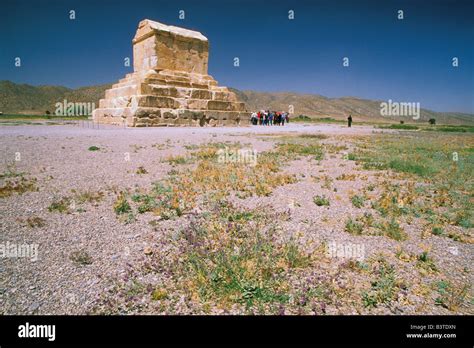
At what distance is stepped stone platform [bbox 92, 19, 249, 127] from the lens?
24469mm

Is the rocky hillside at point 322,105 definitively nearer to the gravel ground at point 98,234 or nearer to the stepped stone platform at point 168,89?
the stepped stone platform at point 168,89

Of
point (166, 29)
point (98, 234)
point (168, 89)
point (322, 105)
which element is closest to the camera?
point (98, 234)

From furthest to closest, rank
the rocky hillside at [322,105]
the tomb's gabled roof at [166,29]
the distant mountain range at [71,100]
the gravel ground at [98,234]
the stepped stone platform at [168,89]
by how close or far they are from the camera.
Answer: the rocky hillside at [322,105], the distant mountain range at [71,100], the tomb's gabled roof at [166,29], the stepped stone platform at [168,89], the gravel ground at [98,234]

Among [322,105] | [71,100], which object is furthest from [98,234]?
[322,105]

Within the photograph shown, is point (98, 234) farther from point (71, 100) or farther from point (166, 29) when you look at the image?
point (71, 100)

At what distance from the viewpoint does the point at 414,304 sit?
10.2 feet

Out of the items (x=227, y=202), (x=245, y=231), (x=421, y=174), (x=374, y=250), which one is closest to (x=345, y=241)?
(x=374, y=250)

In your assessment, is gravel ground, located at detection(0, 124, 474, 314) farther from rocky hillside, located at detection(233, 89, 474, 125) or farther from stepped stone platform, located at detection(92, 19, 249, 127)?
rocky hillside, located at detection(233, 89, 474, 125)

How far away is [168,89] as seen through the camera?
2555 cm

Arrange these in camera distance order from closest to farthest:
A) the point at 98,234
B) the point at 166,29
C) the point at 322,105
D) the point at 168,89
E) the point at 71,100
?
the point at 98,234 < the point at 168,89 < the point at 166,29 < the point at 71,100 < the point at 322,105

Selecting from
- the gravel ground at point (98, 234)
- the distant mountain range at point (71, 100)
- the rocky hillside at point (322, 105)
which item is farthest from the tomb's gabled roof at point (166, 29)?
the rocky hillside at point (322, 105)

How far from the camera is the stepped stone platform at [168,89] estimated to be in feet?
80.3

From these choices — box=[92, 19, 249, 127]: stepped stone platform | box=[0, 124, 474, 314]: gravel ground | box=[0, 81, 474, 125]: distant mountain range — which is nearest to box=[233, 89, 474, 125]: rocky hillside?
box=[0, 81, 474, 125]: distant mountain range

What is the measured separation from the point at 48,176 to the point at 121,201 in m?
3.26
